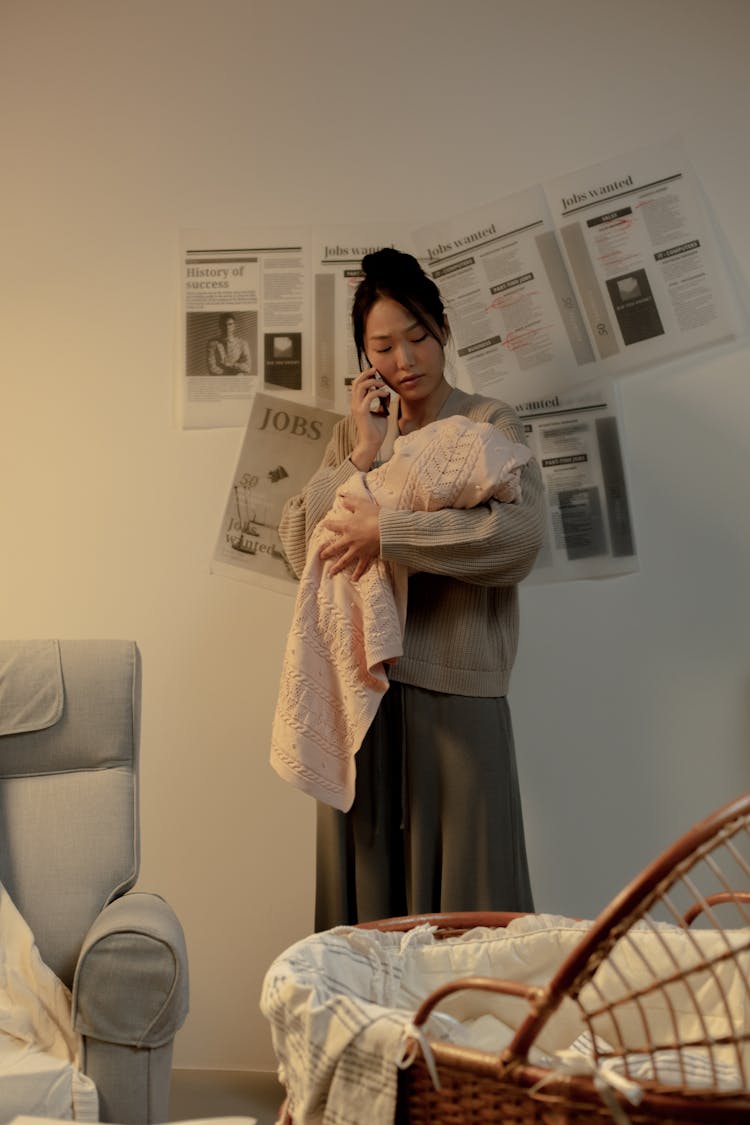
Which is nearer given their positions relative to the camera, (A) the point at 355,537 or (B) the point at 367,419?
(A) the point at 355,537

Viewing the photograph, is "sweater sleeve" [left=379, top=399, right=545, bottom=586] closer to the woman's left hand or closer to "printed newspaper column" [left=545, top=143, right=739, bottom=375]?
the woman's left hand

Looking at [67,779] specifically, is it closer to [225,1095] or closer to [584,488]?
[225,1095]

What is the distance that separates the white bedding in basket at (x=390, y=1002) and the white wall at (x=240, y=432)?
1152 millimetres

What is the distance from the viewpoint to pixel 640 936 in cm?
138

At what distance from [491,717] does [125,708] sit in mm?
655

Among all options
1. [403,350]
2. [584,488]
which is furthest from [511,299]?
[403,350]

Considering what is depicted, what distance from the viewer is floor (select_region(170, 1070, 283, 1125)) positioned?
7.62ft

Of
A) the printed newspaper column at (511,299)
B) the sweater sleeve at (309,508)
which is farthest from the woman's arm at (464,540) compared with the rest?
the printed newspaper column at (511,299)

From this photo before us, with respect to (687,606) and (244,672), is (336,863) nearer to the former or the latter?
(244,672)

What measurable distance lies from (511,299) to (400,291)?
1.79 feet

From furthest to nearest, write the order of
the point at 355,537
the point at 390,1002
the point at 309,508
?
the point at 309,508 → the point at 355,537 → the point at 390,1002

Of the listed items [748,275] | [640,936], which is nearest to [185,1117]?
[640,936]

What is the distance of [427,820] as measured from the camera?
2.06m

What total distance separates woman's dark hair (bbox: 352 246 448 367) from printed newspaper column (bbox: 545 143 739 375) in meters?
0.55
